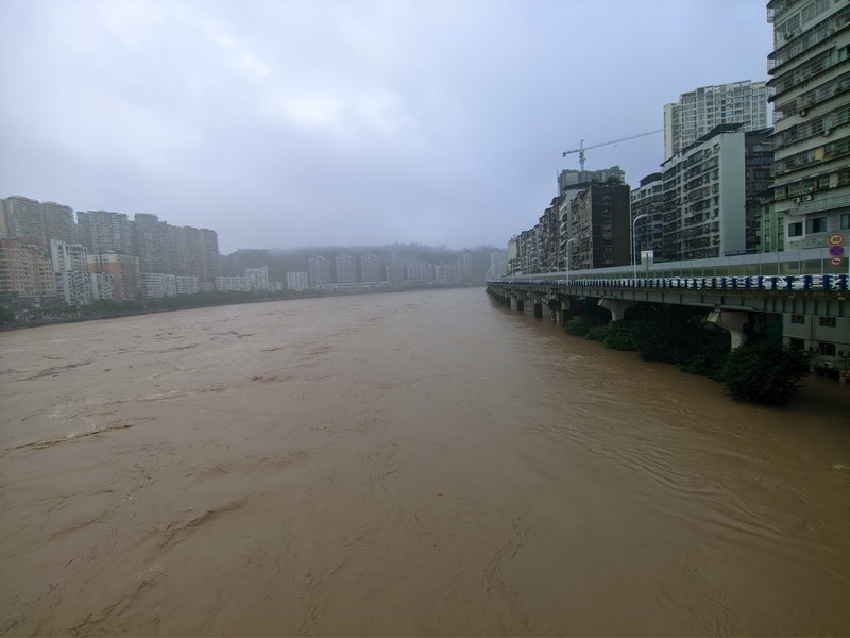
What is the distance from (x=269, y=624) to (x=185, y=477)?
483 cm

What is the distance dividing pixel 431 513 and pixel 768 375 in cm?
1059

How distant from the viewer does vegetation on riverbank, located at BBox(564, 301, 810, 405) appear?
12.0m

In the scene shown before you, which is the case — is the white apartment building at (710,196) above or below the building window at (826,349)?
above

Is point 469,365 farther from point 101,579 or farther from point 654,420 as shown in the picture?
point 101,579

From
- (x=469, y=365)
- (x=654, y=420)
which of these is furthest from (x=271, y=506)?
(x=469, y=365)

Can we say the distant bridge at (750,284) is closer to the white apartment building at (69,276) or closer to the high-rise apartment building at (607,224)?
the high-rise apartment building at (607,224)

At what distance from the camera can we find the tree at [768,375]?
11.9 meters

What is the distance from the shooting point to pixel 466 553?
5.94 m

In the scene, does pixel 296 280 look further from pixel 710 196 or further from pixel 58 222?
pixel 710 196

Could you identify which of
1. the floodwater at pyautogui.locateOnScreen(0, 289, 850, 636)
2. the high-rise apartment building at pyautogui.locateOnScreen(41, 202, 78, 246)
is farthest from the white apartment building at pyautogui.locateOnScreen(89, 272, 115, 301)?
the floodwater at pyautogui.locateOnScreen(0, 289, 850, 636)

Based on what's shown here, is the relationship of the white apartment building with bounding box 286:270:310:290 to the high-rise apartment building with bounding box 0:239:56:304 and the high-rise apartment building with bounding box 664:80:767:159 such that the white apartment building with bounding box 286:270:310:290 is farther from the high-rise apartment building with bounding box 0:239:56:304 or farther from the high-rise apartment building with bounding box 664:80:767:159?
the high-rise apartment building with bounding box 664:80:767:159

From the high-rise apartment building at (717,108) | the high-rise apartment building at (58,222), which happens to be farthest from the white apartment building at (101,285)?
the high-rise apartment building at (717,108)

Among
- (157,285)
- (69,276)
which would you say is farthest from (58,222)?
(69,276)

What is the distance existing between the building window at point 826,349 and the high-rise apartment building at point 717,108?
56623 mm
